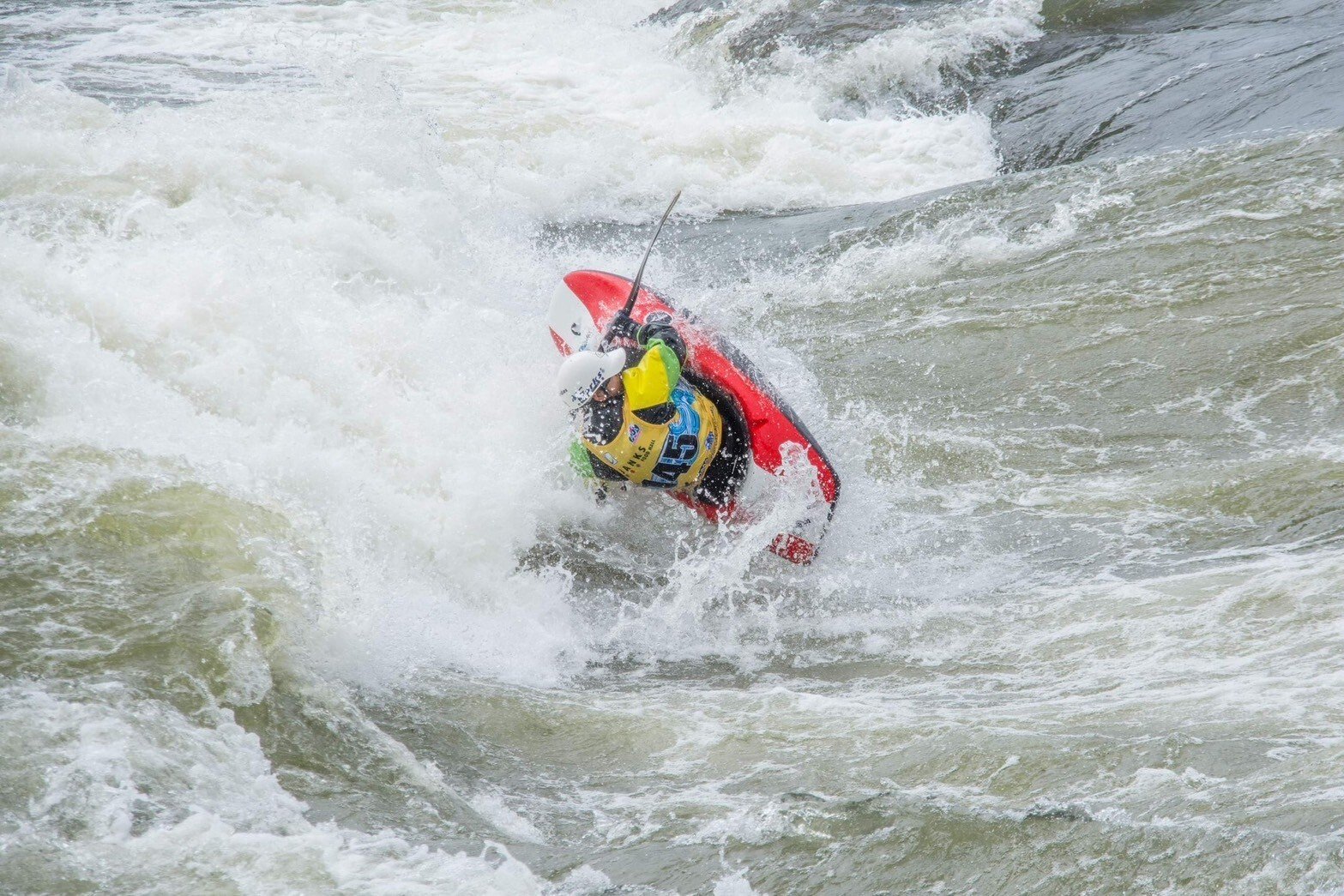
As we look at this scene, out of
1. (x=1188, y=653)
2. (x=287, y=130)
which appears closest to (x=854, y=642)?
(x=1188, y=653)

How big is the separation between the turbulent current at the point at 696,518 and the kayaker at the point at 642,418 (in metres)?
0.46

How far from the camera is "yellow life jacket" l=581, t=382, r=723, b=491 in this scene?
4773 mm

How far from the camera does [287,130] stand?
9.18 metres

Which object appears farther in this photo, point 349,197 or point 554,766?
point 349,197

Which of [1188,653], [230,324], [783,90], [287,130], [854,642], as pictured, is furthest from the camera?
[783,90]

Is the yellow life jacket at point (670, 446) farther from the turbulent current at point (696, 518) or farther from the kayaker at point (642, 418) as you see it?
the turbulent current at point (696, 518)

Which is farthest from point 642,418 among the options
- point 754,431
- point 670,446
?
point 754,431

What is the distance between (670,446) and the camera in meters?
4.89

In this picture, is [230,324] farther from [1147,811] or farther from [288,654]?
[1147,811]

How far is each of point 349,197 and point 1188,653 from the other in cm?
714

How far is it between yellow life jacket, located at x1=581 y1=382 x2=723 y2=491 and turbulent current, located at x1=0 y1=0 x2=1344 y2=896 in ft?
1.39

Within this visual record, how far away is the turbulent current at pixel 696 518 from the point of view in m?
2.81

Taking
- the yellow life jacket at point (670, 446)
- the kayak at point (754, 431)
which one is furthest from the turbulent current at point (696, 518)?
the yellow life jacket at point (670, 446)

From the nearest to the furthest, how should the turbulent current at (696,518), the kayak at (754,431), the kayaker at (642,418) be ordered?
1. the turbulent current at (696,518)
2. the kayaker at (642,418)
3. the kayak at (754,431)
